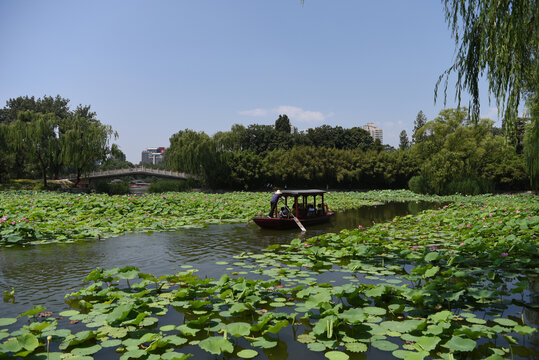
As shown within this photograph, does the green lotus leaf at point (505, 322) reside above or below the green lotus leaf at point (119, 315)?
below

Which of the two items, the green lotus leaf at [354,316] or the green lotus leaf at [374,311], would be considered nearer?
the green lotus leaf at [354,316]

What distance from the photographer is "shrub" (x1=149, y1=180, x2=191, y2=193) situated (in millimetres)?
32219

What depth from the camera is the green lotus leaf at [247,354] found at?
307 cm

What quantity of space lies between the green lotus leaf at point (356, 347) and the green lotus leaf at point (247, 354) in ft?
2.65

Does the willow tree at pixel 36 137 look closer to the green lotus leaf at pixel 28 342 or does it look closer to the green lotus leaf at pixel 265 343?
the green lotus leaf at pixel 28 342

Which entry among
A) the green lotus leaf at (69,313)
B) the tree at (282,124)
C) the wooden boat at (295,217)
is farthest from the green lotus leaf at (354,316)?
the tree at (282,124)

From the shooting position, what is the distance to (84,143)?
1112 inches

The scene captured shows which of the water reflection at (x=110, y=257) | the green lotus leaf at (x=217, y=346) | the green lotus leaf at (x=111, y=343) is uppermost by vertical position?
the green lotus leaf at (x=217, y=346)

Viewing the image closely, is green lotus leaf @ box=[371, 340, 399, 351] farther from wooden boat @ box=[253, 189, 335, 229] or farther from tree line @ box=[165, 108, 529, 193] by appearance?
tree line @ box=[165, 108, 529, 193]

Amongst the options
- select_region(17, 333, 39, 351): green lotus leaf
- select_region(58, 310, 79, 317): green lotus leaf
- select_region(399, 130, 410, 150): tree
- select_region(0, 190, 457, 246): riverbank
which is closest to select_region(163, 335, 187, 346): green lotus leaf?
select_region(17, 333, 39, 351): green lotus leaf

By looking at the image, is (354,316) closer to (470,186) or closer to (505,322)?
(505,322)

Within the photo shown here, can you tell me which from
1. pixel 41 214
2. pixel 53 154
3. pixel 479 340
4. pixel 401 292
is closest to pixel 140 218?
pixel 41 214

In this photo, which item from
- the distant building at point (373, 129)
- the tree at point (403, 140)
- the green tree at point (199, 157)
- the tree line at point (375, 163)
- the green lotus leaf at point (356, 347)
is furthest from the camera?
the distant building at point (373, 129)

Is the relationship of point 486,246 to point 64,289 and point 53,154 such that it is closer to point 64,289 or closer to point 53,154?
point 64,289
